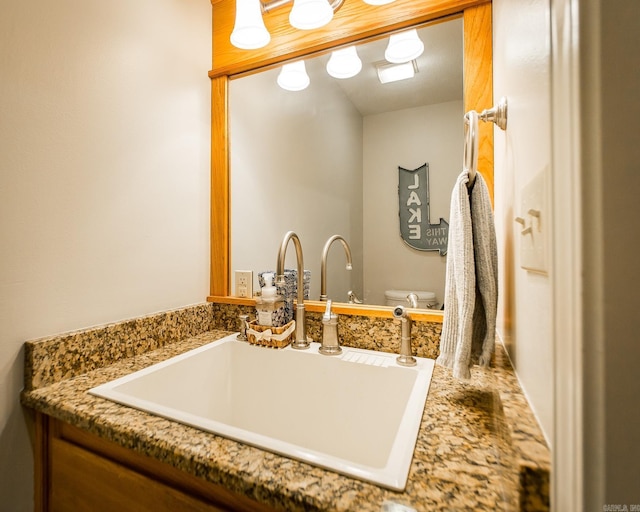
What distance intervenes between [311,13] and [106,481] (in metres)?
1.30

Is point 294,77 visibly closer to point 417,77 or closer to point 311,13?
point 311,13

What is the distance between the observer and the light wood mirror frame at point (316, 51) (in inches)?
34.9

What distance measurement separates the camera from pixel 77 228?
813 millimetres

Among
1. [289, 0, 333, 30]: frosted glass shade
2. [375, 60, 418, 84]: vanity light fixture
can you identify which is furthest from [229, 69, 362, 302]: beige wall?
[289, 0, 333, 30]: frosted glass shade

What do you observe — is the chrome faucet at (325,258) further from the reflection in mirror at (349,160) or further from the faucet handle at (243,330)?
the faucet handle at (243,330)

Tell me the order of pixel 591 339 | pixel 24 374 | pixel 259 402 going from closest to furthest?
pixel 591 339 < pixel 24 374 < pixel 259 402

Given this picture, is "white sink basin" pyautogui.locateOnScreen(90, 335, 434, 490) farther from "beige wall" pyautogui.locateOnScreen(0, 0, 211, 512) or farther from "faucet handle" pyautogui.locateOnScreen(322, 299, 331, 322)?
"beige wall" pyautogui.locateOnScreen(0, 0, 211, 512)

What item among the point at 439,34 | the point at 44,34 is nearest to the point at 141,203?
the point at 44,34

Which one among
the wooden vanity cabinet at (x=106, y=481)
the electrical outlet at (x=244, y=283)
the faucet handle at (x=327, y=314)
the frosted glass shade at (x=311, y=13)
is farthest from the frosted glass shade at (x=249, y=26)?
the wooden vanity cabinet at (x=106, y=481)

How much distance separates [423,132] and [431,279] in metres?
0.49

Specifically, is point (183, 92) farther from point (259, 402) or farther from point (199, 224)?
point (259, 402)

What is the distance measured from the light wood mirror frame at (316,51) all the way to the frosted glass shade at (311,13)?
10cm

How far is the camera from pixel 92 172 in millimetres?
845

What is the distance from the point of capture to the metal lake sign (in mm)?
1010
